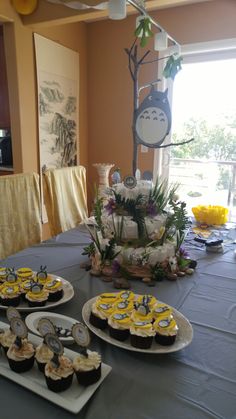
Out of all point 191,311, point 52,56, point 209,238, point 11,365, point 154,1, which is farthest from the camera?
point 52,56

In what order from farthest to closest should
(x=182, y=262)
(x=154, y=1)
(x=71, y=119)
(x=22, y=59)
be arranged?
(x=71, y=119)
(x=22, y=59)
(x=154, y=1)
(x=182, y=262)

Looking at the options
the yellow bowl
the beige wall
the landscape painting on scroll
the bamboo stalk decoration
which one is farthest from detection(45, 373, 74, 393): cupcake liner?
the beige wall

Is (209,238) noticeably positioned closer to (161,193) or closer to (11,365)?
(161,193)

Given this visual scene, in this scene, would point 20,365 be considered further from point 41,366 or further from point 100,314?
point 100,314

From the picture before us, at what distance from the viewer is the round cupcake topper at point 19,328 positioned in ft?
2.11

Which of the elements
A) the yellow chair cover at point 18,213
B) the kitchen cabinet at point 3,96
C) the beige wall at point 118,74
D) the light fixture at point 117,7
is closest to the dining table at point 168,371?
the yellow chair cover at point 18,213

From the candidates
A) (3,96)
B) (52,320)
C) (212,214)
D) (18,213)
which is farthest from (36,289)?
(3,96)

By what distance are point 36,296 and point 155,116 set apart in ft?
3.01

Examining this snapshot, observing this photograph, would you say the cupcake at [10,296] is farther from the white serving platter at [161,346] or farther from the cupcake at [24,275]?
the white serving platter at [161,346]

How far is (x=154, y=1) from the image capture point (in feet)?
6.81

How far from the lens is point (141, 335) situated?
0.71 m

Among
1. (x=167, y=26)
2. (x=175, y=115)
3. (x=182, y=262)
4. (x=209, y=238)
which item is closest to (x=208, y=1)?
(x=167, y=26)

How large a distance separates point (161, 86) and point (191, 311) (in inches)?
106

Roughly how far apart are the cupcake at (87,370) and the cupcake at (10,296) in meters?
0.33
